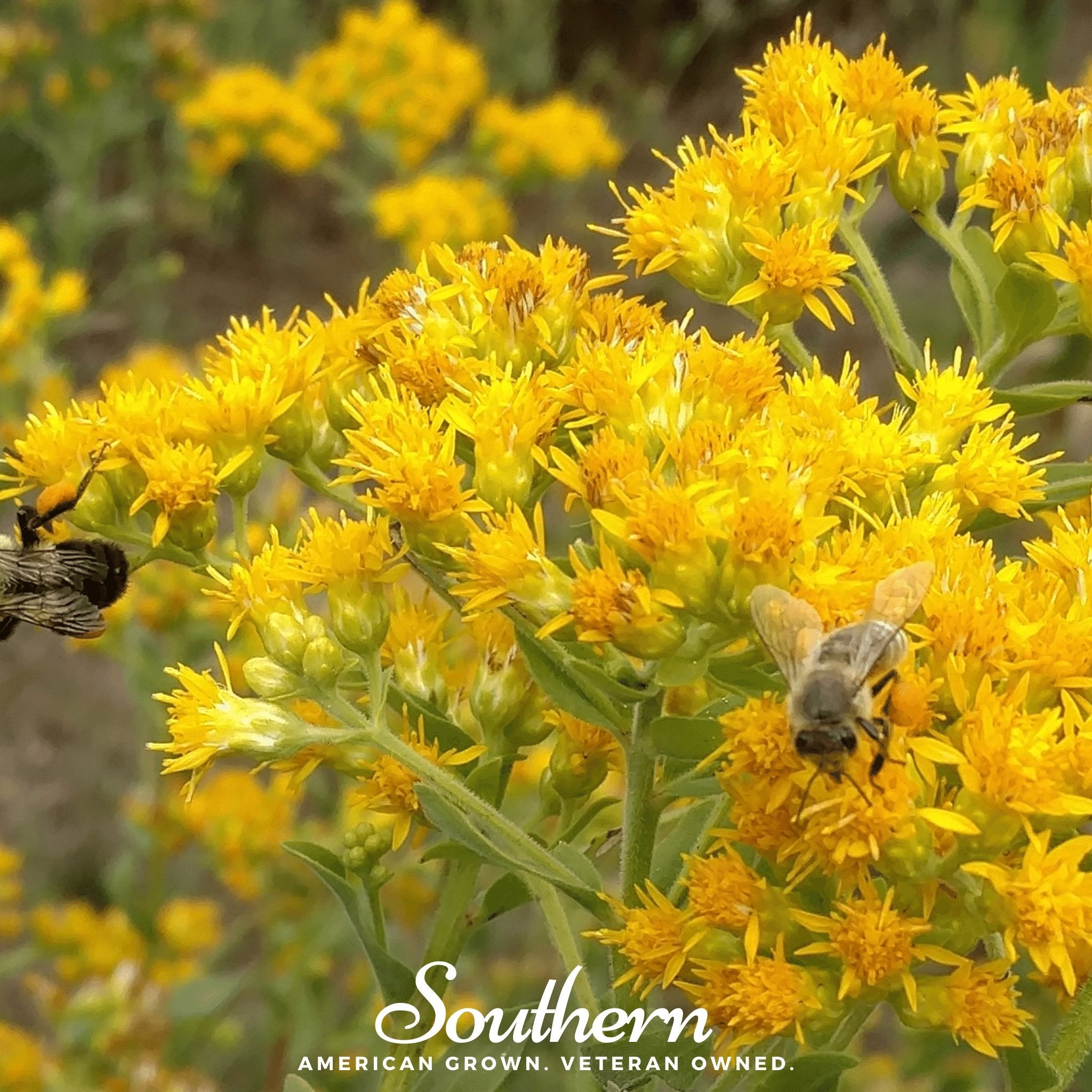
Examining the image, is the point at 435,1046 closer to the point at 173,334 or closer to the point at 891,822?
the point at 891,822

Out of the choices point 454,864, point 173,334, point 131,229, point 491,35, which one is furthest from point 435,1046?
point 491,35

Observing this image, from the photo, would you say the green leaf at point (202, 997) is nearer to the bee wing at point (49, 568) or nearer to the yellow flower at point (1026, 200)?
the bee wing at point (49, 568)

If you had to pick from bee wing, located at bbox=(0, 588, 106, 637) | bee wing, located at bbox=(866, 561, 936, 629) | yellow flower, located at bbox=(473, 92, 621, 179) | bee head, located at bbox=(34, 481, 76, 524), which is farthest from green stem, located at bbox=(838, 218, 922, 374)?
yellow flower, located at bbox=(473, 92, 621, 179)

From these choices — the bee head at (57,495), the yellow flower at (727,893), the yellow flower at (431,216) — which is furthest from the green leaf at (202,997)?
the yellow flower at (431,216)

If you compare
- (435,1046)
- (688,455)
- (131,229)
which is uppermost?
(131,229)

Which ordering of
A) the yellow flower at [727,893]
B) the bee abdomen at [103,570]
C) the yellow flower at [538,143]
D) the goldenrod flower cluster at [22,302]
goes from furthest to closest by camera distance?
the yellow flower at [538,143], the goldenrod flower cluster at [22,302], the bee abdomen at [103,570], the yellow flower at [727,893]

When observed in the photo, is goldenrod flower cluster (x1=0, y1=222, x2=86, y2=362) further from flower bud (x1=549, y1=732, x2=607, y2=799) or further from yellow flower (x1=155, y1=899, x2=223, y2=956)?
flower bud (x1=549, y1=732, x2=607, y2=799)
